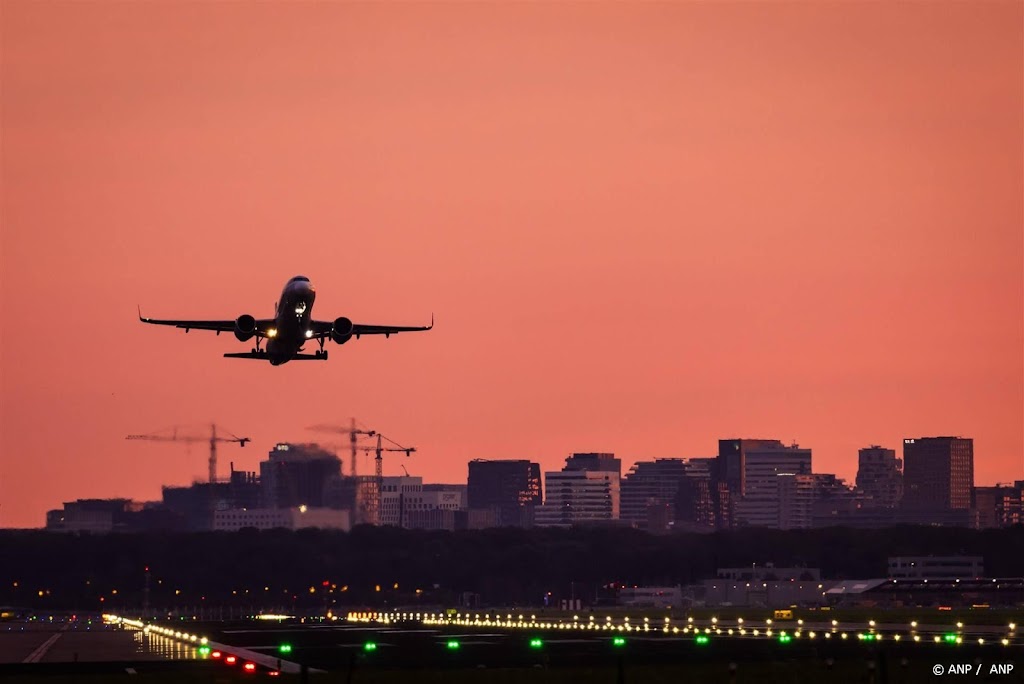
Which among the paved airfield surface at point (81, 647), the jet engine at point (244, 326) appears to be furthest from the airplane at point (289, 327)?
the paved airfield surface at point (81, 647)

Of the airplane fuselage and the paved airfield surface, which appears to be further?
the airplane fuselage

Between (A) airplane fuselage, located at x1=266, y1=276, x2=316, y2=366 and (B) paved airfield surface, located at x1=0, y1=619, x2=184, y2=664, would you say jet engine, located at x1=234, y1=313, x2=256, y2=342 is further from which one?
(B) paved airfield surface, located at x1=0, y1=619, x2=184, y2=664

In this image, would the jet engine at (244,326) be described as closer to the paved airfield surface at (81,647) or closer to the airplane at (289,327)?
the airplane at (289,327)

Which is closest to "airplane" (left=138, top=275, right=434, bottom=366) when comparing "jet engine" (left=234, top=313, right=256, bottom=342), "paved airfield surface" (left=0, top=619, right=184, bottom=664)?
"jet engine" (left=234, top=313, right=256, bottom=342)

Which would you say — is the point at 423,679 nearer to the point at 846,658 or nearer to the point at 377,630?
the point at 846,658

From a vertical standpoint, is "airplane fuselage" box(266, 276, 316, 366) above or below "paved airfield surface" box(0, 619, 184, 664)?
above

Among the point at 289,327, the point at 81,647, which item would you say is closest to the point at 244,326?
the point at 289,327

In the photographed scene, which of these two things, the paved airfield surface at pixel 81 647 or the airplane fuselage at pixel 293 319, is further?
the airplane fuselage at pixel 293 319

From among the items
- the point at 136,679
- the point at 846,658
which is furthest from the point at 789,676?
the point at 136,679
